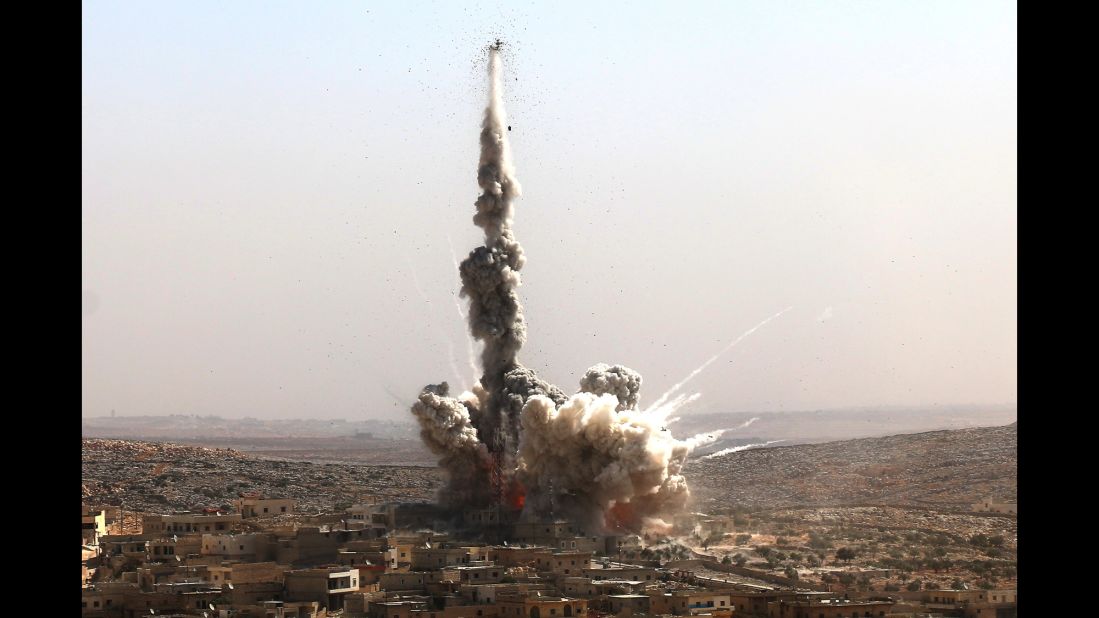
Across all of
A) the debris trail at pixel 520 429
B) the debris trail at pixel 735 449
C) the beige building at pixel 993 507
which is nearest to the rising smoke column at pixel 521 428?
the debris trail at pixel 520 429

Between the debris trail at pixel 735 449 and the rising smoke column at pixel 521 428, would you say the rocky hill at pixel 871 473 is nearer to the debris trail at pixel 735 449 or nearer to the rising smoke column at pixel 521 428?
the debris trail at pixel 735 449

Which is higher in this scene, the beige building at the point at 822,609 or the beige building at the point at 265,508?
the beige building at the point at 265,508

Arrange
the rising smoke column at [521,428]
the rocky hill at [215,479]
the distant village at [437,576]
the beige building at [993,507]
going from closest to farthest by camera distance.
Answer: the distant village at [437,576]
the rising smoke column at [521,428]
the beige building at [993,507]
the rocky hill at [215,479]

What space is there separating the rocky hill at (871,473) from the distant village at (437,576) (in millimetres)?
21319

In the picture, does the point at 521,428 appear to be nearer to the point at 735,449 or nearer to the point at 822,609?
the point at 822,609

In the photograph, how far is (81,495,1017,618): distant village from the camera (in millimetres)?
49594

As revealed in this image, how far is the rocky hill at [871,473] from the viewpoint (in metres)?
91.4

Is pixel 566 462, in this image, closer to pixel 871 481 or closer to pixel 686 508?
pixel 686 508

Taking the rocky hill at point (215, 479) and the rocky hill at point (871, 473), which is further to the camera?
the rocky hill at point (215, 479)

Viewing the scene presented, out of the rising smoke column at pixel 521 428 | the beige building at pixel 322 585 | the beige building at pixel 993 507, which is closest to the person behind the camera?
the beige building at pixel 322 585

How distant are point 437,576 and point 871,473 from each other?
165 feet
